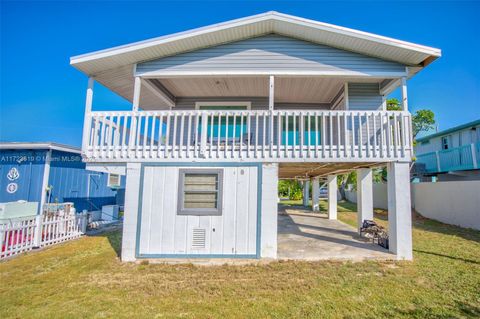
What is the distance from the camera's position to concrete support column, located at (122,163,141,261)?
5473 millimetres

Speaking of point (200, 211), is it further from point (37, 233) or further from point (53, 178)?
point (53, 178)

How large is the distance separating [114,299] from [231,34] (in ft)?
20.2

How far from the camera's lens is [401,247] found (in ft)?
17.7

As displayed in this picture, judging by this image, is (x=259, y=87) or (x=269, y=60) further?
(x=259, y=87)

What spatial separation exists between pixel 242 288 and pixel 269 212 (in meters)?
1.83

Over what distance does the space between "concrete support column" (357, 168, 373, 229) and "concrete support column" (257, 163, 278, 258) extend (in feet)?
12.8

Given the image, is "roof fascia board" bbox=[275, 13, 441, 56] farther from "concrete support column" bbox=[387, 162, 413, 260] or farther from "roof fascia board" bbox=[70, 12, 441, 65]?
"concrete support column" bbox=[387, 162, 413, 260]

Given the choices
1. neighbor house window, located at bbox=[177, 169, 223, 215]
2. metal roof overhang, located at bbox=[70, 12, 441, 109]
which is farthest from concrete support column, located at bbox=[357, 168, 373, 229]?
neighbor house window, located at bbox=[177, 169, 223, 215]

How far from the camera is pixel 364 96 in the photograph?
7488mm

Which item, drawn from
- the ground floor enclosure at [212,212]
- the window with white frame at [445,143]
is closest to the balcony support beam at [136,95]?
the ground floor enclosure at [212,212]

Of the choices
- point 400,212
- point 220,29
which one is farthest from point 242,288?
point 220,29

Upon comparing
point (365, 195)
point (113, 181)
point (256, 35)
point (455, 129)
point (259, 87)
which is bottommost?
point (365, 195)

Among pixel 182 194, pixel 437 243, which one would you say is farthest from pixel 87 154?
pixel 437 243

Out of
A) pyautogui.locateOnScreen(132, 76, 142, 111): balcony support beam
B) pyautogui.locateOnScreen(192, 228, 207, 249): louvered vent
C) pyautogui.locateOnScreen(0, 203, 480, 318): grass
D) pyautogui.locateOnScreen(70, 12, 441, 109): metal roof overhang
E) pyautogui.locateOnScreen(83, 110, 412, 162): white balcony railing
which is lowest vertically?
pyautogui.locateOnScreen(0, 203, 480, 318): grass
